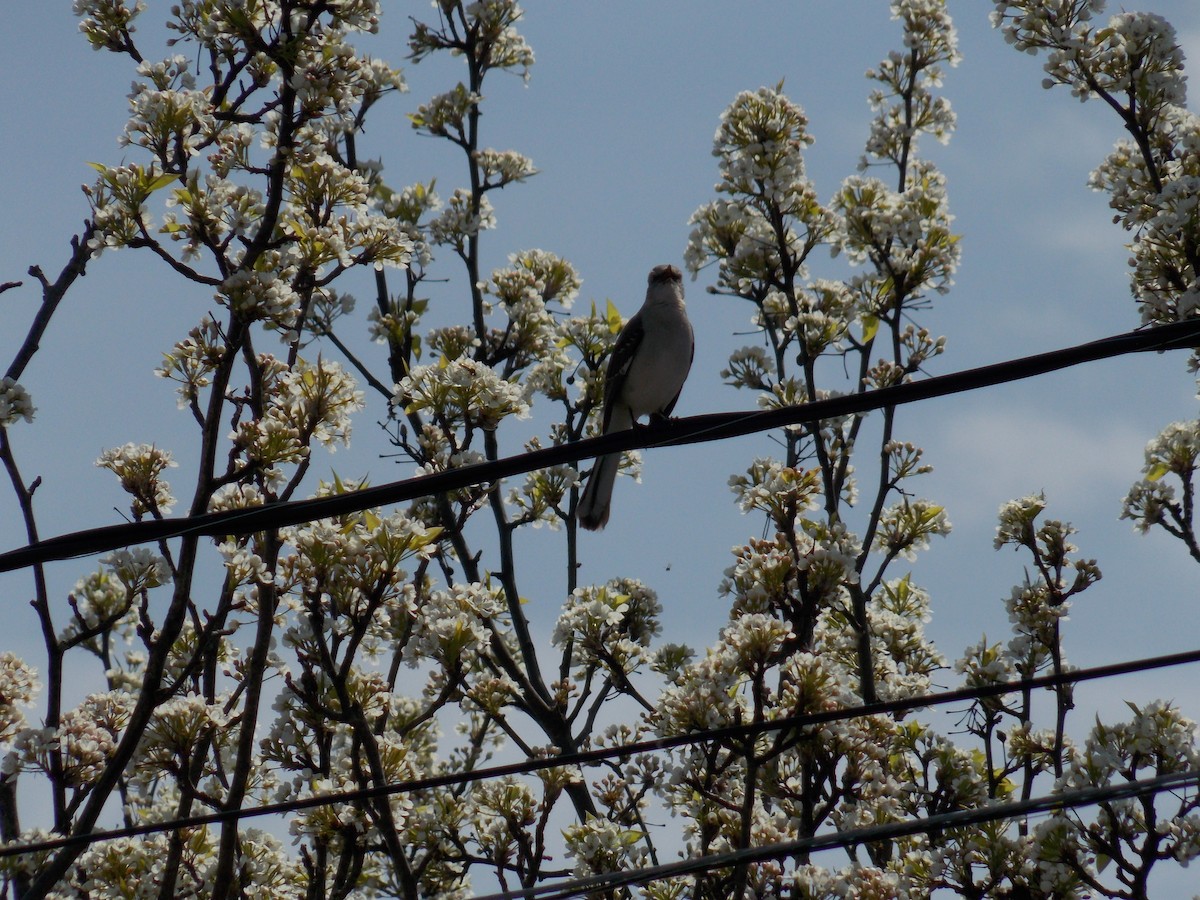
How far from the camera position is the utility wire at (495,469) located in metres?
3.51

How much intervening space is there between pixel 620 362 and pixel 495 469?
4.97 m

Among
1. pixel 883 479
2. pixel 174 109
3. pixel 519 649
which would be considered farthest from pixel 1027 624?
pixel 174 109

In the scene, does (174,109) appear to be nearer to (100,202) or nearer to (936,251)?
(100,202)

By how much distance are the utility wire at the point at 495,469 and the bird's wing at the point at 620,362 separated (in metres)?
4.76

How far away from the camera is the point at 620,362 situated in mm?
8469

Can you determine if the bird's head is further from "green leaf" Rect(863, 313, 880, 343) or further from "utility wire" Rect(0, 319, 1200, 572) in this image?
"utility wire" Rect(0, 319, 1200, 572)

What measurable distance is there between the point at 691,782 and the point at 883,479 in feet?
9.88

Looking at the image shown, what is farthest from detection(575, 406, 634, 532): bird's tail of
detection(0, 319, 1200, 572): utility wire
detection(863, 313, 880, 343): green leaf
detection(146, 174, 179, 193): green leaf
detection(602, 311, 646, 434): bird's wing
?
detection(0, 319, 1200, 572): utility wire

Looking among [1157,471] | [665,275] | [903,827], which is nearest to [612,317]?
[665,275]

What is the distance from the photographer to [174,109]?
5973 millimetres

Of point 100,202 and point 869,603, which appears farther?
point 869,603

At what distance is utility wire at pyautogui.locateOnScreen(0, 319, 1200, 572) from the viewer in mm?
3512

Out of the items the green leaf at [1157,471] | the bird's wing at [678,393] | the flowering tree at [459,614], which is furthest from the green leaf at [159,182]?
the green leaf at [1157,471]

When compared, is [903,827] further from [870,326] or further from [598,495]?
[870,326]
